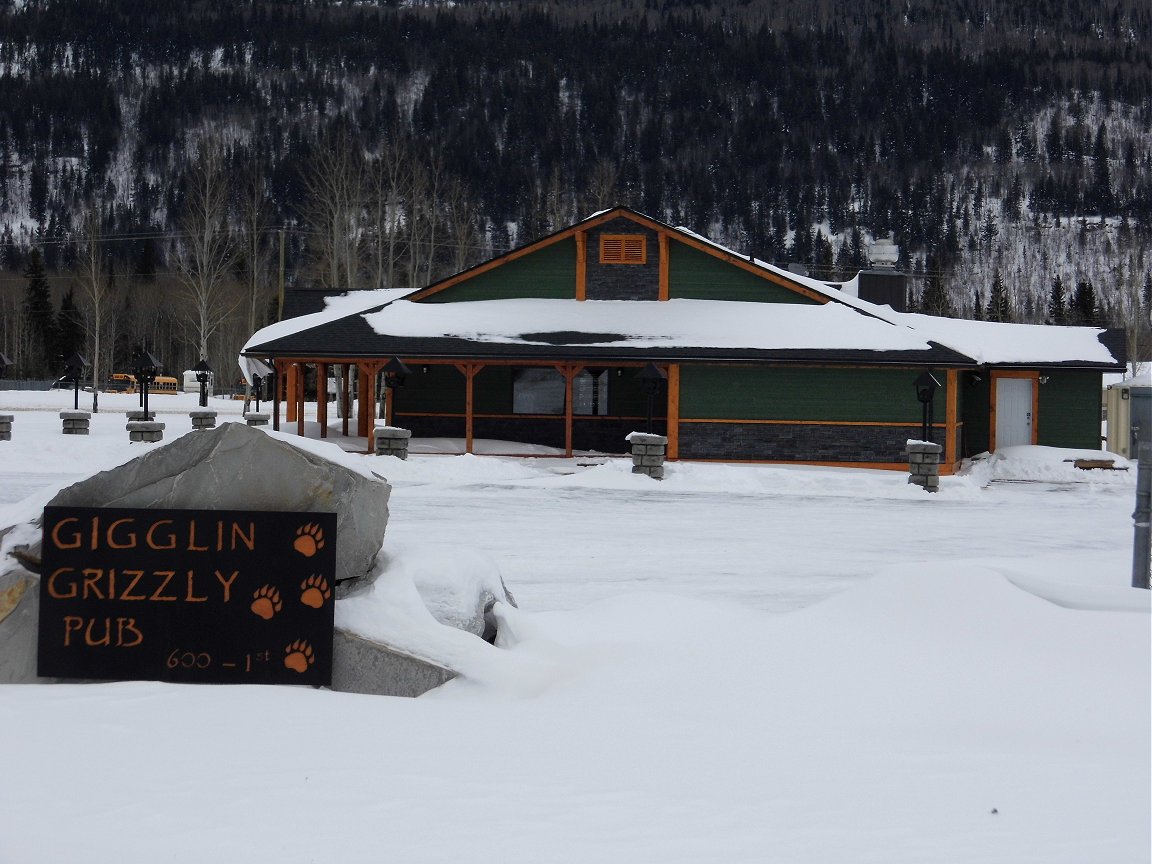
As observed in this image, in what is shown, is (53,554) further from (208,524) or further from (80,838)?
(80,838)

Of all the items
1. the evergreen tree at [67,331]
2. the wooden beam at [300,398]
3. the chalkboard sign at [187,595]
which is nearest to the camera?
the chalkboard sign at [187,595]

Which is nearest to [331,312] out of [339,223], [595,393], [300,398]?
[300,398]

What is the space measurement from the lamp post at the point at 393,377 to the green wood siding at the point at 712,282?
22.4 ft

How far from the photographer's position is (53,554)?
6590mm

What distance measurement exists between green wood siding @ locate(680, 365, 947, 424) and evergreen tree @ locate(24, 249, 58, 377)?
3099 inches

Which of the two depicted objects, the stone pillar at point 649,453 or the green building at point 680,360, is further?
the green building at point 680,360

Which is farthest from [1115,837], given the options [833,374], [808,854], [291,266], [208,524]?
[291,266]

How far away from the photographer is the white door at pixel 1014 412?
28.7 m

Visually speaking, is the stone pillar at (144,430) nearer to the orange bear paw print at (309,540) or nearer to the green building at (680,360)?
the green building at (680,360)

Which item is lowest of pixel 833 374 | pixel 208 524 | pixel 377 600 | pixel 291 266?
pixel 377 600

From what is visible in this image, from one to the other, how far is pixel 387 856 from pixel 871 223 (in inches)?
7267

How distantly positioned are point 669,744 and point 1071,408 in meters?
26.0

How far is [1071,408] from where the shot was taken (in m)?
28.6

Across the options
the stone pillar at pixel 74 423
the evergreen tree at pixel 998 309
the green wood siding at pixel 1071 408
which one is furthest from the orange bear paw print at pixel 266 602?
the evergreen tree at pixel 998 309
